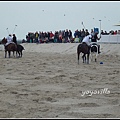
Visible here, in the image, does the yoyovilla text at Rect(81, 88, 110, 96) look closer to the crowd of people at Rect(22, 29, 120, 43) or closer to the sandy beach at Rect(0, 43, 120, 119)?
the sandy beach at Rect(0, 43, 120, 119)

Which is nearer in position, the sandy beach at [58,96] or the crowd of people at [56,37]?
the sandy beach at [58,96]

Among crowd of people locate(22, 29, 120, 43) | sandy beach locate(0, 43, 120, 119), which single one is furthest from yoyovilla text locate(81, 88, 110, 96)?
crowd of people locate(22, 29, 120, 43)

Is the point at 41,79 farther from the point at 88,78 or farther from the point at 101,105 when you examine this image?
the point at 101,105

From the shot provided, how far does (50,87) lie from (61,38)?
30.1 meters

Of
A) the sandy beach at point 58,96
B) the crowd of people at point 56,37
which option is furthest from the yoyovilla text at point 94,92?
the crowd of people at point 56,37

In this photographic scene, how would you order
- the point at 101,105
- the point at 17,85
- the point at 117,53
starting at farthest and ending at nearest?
the point at 117,53
the point at 17,85
the point at 101,105

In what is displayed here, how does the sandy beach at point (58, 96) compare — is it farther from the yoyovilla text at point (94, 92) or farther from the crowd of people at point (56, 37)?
the crowd of people at point (56, 37)

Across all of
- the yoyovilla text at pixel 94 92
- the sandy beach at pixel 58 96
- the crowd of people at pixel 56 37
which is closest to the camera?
the sandy beach at pixel 58 96

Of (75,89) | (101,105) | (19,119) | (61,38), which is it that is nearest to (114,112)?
(101,105)

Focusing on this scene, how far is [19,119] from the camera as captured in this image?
22.1 ft

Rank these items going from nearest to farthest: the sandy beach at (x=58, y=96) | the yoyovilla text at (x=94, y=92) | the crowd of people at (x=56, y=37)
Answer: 1. the sandy beach at (x=58, y=96)
2. the yoyovilla text at (x=94, y=92)
3. the crowd of people at (x=56, y=37)

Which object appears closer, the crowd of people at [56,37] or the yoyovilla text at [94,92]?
the yoyovilla text at [94,92]

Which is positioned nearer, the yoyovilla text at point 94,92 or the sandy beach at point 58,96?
the sandy beach at point 58,96

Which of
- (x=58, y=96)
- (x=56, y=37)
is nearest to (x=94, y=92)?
(x=58, y=96)
